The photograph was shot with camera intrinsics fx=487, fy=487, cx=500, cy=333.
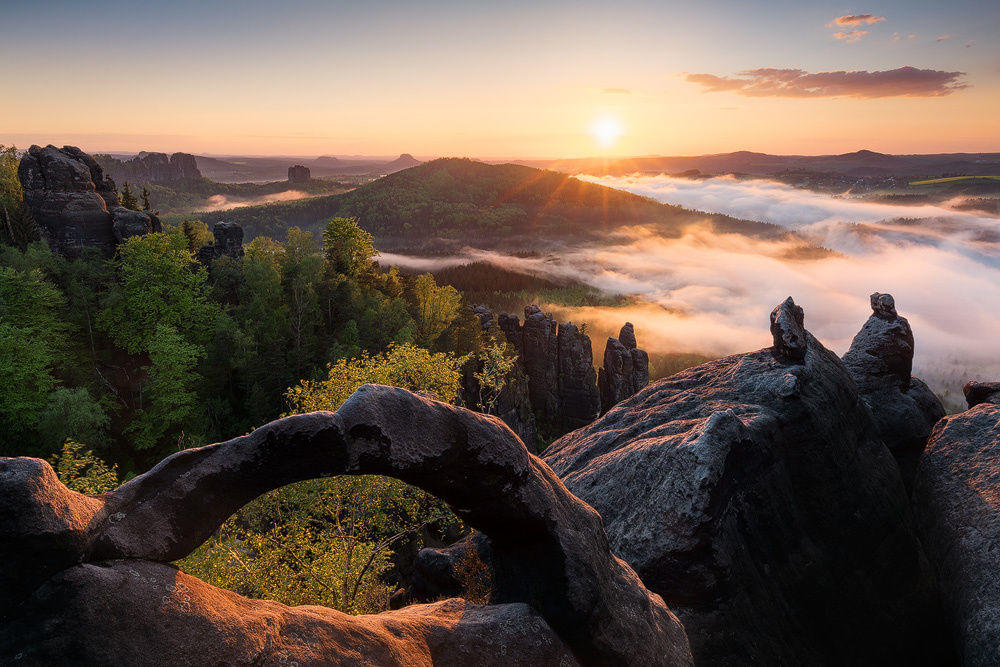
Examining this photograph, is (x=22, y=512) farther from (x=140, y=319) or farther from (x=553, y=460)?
(x=140, y=319)

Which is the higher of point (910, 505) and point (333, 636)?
point (333, 636)

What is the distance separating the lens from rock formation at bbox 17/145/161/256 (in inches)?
2689

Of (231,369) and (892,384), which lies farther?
(231,369)

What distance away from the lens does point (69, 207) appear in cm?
6888

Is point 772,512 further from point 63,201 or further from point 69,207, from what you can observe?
point 63,201

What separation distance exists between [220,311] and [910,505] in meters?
73.3

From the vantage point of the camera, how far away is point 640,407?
28.7m

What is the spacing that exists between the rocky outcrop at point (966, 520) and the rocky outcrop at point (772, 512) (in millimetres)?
1347

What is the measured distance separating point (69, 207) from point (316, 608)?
8563cm

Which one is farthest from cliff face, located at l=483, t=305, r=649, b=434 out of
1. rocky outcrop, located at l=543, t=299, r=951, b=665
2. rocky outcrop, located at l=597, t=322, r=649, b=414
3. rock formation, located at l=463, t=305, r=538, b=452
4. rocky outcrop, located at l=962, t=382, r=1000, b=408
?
rocky outcrop, located at l=543, t=299, r=951, b=665

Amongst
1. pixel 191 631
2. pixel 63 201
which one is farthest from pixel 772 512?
pixel 63 201

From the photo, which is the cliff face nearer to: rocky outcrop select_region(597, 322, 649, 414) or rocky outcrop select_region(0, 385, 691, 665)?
rocky outcrop select_region(597, 322, 649, 414)

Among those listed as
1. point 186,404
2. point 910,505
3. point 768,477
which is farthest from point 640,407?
point 186,404

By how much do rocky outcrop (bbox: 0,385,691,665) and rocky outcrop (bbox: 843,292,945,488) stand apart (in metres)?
26.6
